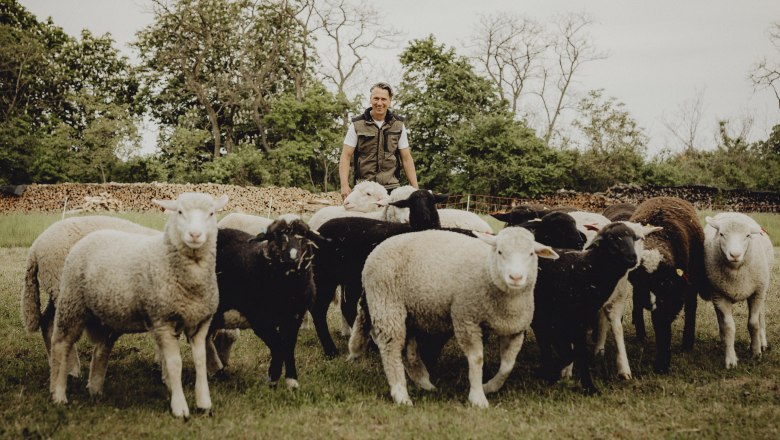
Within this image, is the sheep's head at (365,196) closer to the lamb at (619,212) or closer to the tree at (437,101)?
the lamb at (619,212)

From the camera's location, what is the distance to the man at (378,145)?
736cm

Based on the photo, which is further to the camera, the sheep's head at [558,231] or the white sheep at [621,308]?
the sheep's head at [558,231]

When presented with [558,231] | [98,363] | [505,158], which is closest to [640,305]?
[558,231]

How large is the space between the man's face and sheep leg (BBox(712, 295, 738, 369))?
4313 millimetres

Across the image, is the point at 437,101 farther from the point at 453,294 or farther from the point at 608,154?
the point at 453,294

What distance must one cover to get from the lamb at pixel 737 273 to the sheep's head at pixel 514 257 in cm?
232

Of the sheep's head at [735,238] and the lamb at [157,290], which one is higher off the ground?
the sheep's head at [735,238]

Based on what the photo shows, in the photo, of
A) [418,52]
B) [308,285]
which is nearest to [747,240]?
[308,285]

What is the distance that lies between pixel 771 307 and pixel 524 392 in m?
5.14

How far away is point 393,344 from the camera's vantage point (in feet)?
15.8

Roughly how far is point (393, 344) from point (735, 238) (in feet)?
11.7

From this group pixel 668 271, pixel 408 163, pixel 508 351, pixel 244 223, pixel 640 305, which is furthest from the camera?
pixel 408 163

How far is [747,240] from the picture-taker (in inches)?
225

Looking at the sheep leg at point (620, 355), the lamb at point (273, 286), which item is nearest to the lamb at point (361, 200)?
the lamb at point (273, 286)
